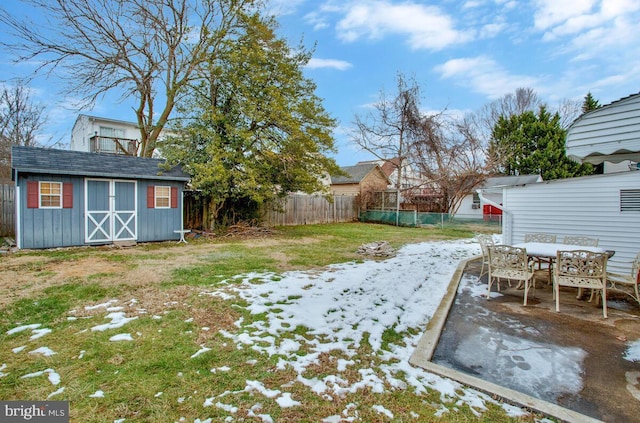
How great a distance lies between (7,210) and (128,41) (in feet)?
24.8

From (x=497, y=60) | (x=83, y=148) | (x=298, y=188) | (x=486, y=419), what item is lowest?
(x=486, y=419)

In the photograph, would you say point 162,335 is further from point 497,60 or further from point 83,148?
point 83,148

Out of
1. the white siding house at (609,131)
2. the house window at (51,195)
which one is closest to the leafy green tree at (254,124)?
the house window at (51,195)

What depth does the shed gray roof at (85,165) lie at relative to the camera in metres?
8.04

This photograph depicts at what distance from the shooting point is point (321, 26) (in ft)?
38.8

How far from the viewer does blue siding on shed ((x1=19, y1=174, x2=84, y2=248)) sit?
319 inches

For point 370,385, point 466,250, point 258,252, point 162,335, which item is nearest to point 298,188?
point 258,252

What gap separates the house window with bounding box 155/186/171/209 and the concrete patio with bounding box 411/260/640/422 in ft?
30.2

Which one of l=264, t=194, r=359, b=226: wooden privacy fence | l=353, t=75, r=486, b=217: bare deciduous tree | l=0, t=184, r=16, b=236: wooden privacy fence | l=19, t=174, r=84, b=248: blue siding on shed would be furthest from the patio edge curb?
l=353, t=75, r=486, b=217: bare deciduous tree

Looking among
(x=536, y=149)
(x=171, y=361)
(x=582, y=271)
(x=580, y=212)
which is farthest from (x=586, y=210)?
(x=536, y=149)

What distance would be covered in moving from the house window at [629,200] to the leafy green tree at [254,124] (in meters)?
8.36

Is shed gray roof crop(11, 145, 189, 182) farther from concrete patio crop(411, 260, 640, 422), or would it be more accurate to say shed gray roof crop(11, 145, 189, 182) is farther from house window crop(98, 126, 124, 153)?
house window crop(98, 126, 124, 153)

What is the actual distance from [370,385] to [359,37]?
12.5 metres

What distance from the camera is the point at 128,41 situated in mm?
12133
